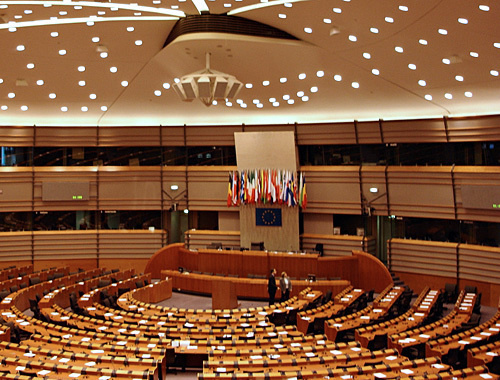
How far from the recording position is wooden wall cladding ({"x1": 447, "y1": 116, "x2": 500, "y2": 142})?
21312mm

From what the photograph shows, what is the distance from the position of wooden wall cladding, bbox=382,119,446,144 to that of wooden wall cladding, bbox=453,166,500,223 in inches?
61.3

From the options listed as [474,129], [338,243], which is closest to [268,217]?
[338,243]

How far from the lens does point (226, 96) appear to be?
1819 cm

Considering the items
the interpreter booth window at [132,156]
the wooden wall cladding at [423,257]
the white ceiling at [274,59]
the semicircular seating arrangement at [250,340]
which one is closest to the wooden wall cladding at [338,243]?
the wooden wall cladding at [423,257]

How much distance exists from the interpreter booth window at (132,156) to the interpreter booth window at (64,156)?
1.99ft

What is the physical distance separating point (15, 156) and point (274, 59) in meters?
14.5

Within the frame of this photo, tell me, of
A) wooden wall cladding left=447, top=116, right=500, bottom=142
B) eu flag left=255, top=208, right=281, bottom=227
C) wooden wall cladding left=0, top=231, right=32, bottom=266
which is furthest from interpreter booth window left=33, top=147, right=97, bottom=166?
wooden wall cladding left=447, top=116, right=500, bottom=142

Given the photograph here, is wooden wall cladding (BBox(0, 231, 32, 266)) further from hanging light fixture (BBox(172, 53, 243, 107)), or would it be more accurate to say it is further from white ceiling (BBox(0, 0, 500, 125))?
hanging light fixture (BBox(172, 53, 243, 107))

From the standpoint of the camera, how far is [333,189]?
25.7 meters

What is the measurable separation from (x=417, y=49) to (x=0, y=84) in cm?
1473

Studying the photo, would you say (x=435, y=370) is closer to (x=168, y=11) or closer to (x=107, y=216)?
(x=168, y=11)

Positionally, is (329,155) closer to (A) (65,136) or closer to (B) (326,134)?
(B) (326,134)

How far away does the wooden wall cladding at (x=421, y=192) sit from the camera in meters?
22.8

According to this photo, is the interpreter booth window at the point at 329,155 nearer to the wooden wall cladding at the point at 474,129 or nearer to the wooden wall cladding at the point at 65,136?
the wooden wall cladding at the point at 474,129
